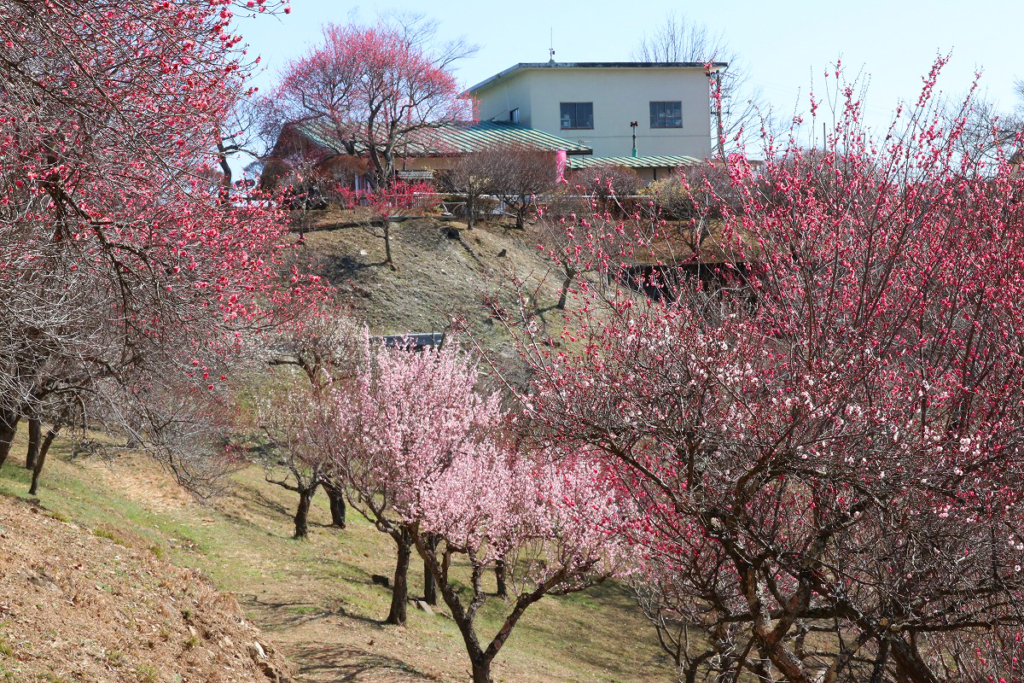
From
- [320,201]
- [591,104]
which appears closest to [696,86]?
[591,104]

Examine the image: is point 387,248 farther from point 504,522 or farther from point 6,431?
point 504,522

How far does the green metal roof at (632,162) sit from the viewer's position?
152 feet

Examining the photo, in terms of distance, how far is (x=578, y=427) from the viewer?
22.2 feet

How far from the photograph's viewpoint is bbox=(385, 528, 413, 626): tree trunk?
17.3 m

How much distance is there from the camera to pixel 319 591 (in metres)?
18.4

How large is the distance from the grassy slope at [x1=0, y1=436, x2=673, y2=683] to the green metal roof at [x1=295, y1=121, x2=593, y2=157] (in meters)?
21.4

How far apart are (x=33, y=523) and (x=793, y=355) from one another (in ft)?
31.5

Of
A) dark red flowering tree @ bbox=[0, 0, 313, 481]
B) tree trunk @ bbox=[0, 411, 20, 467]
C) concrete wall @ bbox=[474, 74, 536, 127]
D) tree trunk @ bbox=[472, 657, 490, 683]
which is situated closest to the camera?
dark red flowering tree @ bbox=[0, 0, 313, 481]

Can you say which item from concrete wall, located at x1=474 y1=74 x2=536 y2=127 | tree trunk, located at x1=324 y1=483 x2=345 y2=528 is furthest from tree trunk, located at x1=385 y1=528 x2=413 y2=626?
concrete wall, located at x1=474 y1=74 x2=536 y2=127

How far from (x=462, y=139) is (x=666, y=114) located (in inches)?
538

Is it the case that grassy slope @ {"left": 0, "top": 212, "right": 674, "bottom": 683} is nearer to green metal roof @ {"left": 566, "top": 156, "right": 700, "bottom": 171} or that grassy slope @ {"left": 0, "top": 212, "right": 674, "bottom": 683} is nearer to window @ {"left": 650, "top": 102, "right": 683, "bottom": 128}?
green metal roof @ {"left": 566, "top": 156, "right": 700, "bottom": 171}

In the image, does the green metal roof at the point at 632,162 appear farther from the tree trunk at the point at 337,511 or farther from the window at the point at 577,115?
the tree trunk at the point at 337,511

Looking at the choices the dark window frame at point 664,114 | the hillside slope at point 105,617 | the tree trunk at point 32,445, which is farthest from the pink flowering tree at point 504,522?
the dark window frame at point 664,114

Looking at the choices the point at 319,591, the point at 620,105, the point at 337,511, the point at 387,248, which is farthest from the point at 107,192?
the point at 620,105
